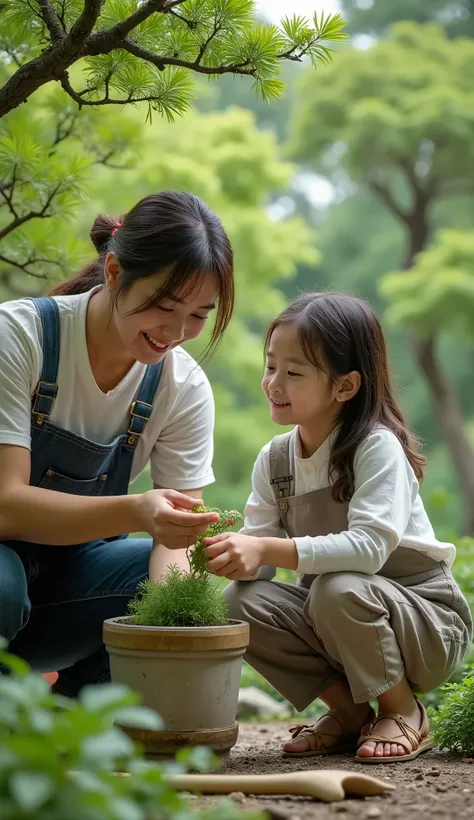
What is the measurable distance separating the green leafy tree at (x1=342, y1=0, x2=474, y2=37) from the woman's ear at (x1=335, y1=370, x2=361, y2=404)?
425 inches

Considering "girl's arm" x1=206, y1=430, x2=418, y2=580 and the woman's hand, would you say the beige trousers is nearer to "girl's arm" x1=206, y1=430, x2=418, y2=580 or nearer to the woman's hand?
"girl's arm" x1=206, y1=430, x2=418, y2=580

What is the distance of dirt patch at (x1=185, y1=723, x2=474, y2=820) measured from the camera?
1629 millimetres

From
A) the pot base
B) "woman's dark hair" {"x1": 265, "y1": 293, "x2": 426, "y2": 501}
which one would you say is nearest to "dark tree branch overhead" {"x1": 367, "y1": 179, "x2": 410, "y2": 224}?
"woman's dark hair" {"x1": 265, "y1": 293, "x2": 426, "y2": 501}

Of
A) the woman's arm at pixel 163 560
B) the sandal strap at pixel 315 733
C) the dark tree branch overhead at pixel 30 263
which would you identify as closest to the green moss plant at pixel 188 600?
the woman's arm at pixel 163 560

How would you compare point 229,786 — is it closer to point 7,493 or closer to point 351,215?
point 7,493

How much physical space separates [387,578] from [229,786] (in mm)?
987

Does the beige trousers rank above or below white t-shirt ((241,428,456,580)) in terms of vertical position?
below

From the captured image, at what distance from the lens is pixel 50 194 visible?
3029 mm

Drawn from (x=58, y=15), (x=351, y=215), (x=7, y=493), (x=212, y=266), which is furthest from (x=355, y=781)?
(x=351, y=215)

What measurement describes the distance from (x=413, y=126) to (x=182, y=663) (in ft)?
29.3

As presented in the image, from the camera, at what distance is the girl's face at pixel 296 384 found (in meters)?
2.64

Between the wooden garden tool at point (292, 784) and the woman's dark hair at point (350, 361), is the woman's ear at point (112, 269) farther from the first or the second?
the wooden garden tool at point (292, 784)

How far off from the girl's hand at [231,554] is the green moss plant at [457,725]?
658 millimetres

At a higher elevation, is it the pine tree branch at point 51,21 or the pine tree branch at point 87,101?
the pine tree branch at point 51,21
